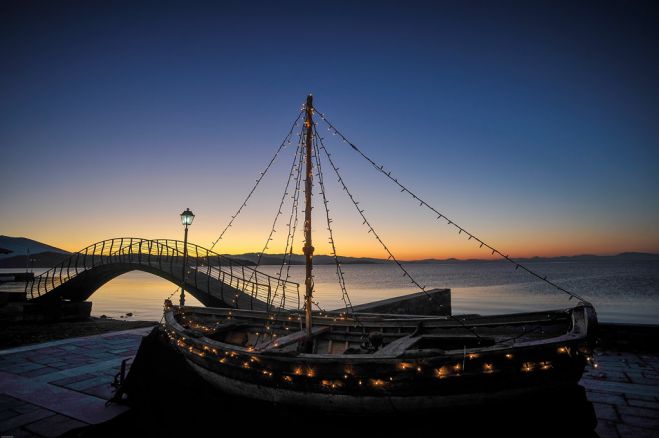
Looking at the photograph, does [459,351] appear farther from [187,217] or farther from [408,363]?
[187,217]

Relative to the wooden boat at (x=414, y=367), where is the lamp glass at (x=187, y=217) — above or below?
above

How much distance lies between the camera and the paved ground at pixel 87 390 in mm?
4645

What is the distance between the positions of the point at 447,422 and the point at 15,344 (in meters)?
12.3

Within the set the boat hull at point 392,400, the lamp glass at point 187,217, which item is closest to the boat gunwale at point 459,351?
the boat hull at point 392,400

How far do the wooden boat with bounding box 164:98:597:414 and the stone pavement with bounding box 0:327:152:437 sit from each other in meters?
1.55

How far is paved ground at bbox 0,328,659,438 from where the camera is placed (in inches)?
183

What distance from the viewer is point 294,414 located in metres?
4.36

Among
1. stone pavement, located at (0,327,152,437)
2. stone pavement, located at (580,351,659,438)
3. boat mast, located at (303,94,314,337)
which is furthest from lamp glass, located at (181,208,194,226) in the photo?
stone pavement, located at (580,351,659,438)

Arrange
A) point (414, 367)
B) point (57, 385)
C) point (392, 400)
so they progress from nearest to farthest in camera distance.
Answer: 1. point (414, 367)
2. point (392, 400)
3. point (57, 385)

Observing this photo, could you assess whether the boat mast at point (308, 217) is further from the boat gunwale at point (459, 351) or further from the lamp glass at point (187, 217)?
the lamp glass at point (187, 217)

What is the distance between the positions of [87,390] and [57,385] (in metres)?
0.78

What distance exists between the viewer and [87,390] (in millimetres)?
6035

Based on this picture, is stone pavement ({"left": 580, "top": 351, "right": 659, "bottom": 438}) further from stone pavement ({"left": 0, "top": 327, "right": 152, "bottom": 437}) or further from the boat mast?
stone pavement ({"left": 0, "top": 327, "right": 152, "bottom": 437})

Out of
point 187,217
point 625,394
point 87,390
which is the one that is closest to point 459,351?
point 625,394
